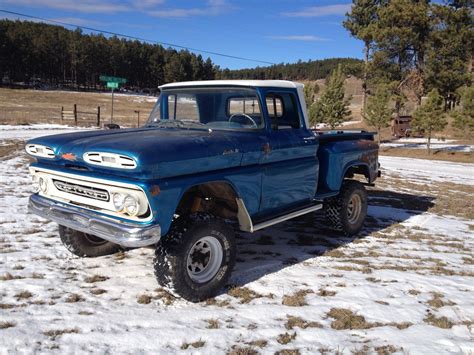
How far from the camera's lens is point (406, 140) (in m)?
30.6

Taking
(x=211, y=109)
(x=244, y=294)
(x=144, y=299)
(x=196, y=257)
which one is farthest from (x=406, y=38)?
(x=144, y=299)

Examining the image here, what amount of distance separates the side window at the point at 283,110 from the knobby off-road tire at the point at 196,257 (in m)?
1.51

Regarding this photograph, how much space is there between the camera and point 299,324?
148 inches

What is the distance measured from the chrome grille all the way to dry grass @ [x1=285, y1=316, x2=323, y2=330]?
1.90 metres

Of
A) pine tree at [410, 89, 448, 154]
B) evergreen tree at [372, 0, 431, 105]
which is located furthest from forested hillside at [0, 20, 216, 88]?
pine tree at [410, 89, 448, 154]

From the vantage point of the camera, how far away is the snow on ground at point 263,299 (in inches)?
134

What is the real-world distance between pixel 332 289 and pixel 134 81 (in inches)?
4771

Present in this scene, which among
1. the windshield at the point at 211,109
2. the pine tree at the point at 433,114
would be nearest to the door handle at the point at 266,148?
the windshield at the point at 211,109

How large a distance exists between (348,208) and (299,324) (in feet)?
10.4

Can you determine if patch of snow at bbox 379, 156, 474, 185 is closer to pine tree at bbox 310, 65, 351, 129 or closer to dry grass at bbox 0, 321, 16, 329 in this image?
pine tree at bbox 310, 65, 351, 129

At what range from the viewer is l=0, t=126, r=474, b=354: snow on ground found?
341 centimetres

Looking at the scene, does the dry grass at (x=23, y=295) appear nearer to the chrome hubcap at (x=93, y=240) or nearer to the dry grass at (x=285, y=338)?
the chrome hubcap at (x=93, y=240)

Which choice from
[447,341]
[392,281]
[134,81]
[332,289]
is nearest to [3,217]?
[332,289]

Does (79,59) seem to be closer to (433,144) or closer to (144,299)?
(433,144)
